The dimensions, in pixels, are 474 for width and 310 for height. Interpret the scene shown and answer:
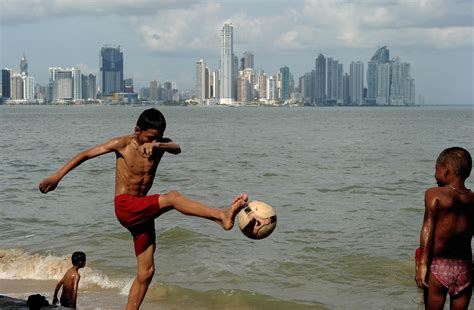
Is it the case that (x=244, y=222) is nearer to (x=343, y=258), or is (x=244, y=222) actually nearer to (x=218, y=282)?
(x=218, y=282)

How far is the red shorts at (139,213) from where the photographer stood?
21.4 feet

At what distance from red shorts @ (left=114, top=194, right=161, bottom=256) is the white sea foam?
4366mm

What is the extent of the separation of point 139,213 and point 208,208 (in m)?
0.70

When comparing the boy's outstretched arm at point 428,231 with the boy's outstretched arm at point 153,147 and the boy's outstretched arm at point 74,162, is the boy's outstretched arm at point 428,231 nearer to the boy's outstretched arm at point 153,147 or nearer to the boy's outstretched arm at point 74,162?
the boy's outstretched arm at point 153,147

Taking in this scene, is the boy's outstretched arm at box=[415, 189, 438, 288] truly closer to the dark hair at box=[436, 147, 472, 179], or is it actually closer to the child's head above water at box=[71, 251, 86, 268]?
the dark hair at box=[436, 147, 472, 179]

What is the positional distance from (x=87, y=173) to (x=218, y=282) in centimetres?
1797

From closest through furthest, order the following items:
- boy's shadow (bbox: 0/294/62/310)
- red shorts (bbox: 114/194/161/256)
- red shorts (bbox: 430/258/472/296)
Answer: red shorts (bbox: 430/258/472/296), red shorts (bbox: 114/194/161/256), boy's shadow (bbox: 0/294/62/310)

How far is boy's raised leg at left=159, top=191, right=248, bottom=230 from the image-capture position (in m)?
6.21

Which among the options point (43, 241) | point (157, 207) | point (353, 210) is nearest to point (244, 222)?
point (157, 207)

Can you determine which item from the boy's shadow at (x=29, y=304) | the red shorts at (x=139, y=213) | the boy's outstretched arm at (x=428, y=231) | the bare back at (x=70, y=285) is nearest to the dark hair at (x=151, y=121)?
the red shorts at (x=139, y=213)

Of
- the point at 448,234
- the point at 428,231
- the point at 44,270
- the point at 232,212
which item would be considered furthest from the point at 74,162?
the point at 44,270

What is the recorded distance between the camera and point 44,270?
40.5 ft

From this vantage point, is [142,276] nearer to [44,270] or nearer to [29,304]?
[29,304]

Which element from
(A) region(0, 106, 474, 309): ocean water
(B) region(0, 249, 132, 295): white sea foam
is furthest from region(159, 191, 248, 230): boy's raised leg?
(B) region(0, 249, 132, 295): white sea foam
